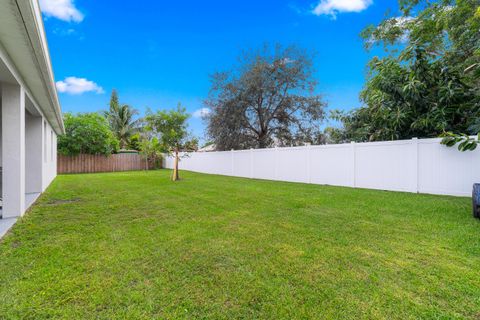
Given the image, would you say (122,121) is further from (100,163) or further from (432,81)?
(432,81)

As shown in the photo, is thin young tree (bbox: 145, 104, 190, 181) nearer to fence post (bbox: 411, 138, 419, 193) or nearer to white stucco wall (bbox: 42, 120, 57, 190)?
white stucco wall (bbox: 42, 120, 57, 190)

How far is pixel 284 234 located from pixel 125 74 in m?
20.2

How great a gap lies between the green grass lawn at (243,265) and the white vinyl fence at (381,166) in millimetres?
2037

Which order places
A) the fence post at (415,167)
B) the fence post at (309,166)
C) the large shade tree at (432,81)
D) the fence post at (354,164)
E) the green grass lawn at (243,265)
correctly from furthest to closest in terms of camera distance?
the fence post at (309,166) → the fence post at (354,164) → the large shade tree at (432,81) → the fence post at (415,167) → the green grass lawn at (243,265)

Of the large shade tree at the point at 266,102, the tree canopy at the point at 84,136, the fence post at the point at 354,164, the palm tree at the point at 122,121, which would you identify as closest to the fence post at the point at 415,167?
the fence post at the point at 354,164

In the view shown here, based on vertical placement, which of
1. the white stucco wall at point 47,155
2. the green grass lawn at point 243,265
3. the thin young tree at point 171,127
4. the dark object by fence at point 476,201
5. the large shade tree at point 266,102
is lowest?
the green grass lawn at point 243,265

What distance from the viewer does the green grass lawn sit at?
1.91m

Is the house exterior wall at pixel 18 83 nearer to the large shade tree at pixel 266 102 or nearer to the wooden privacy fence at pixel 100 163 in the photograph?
the large shade tree at pixel 266 102

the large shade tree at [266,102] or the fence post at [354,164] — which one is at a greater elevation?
the large shade tree at [266,102]

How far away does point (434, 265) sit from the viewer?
8.50ft

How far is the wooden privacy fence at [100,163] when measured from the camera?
1781 cm

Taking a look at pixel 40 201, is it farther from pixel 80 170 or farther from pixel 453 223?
pixel 80 170

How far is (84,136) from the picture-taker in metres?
17.7

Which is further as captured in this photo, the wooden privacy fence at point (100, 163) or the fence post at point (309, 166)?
the wooden privacy fence at point (100, 163)
